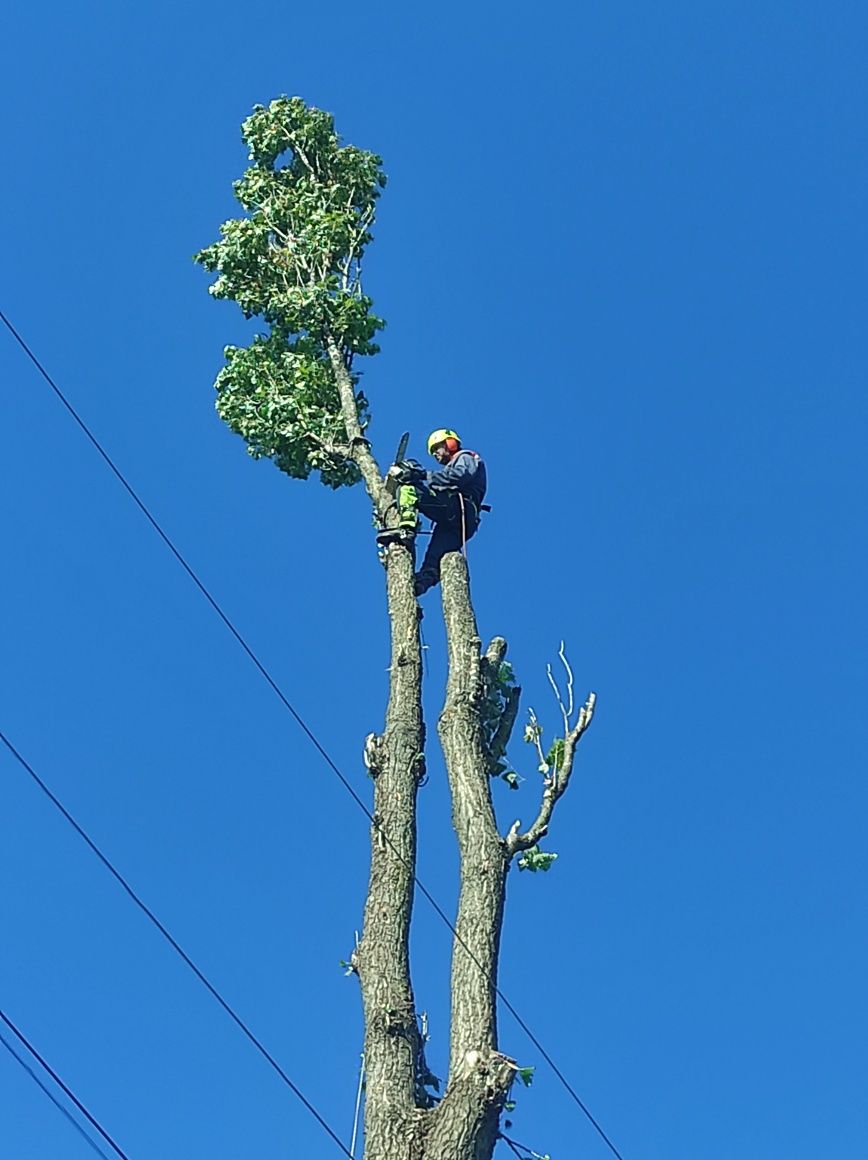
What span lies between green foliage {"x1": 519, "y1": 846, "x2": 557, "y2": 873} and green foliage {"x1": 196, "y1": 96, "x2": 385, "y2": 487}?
3.66m

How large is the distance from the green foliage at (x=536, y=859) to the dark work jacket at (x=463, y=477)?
8.54ft

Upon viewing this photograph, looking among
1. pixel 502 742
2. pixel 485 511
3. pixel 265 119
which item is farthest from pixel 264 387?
pixel 502 742

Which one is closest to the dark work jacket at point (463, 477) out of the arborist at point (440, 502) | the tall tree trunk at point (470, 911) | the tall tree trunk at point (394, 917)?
the arborist at point (440, 502)

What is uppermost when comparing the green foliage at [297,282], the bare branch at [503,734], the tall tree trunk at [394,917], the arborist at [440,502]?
the green foliage at [297,282]

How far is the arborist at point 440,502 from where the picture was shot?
838 centimetres

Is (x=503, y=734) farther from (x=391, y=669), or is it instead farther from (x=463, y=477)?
(x=463, y=477)

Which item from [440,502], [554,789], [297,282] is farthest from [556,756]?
[297,282]

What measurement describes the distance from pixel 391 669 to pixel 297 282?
446cm

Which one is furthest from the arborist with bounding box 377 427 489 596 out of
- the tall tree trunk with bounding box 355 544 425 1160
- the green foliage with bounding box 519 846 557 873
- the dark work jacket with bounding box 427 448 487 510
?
the green foliage with bounding box 519 846 557 873

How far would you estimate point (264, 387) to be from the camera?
10.1 metres

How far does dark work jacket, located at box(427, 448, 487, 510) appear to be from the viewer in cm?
861

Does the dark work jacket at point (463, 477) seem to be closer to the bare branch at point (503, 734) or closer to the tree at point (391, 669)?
the tree at point (391, 669)

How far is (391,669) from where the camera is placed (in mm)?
7387

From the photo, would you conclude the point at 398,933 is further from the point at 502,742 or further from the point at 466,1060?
the point at 502,742
